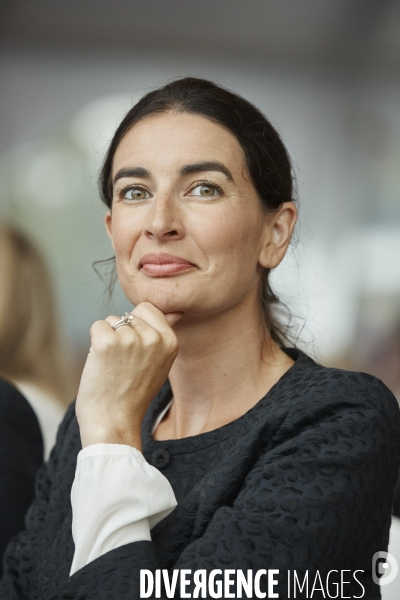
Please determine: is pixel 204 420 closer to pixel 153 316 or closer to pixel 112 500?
pixel 153 316

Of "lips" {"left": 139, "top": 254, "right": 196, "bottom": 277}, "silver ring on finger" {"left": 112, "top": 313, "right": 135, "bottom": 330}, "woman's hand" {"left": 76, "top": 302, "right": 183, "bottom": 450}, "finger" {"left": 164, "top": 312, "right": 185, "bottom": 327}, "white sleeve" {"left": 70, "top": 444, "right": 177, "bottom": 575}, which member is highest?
"lips" {"left": 139, "top": 254, "right": 196, "bottom": 277}

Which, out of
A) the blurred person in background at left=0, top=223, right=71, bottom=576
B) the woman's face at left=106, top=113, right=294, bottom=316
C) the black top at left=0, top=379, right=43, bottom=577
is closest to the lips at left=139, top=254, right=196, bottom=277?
the woman's face at left=106, top=113, right=294, bottom=316

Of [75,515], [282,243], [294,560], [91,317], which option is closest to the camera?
[294,560]

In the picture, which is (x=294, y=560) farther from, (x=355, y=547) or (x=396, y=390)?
(x=396, y=390)

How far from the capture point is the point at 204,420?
1485 mm

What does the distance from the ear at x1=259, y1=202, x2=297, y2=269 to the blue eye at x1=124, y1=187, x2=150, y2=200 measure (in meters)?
0.28

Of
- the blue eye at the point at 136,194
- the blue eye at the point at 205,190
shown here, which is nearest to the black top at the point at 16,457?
the blue eye at the point at 136,194

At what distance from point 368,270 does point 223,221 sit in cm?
161

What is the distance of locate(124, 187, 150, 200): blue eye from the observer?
1448mm

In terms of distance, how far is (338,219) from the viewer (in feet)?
9.53

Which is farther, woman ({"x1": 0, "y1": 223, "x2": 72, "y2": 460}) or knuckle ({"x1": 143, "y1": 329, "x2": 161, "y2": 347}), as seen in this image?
woman ({"x1": 0, "y1": 223, "x2": 72, "y2": 460})

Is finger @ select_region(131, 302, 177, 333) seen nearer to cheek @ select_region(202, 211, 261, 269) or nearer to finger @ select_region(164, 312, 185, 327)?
finger @ select_region(164, 312, 185, 327)

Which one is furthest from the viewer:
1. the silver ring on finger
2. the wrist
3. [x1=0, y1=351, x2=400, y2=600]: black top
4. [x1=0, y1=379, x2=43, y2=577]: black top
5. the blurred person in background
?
the blurred person in background

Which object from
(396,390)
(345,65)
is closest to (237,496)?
(396,390)
